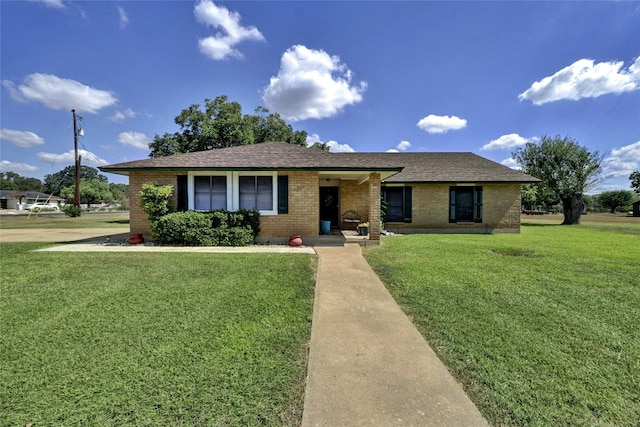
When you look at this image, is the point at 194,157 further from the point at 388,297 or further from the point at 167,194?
the point at 388,297

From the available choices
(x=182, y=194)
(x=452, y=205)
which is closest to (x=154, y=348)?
(x=182, y=194)

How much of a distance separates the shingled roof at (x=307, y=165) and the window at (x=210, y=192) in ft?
2.18

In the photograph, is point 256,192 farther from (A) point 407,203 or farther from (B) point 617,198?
(B) point 617,198

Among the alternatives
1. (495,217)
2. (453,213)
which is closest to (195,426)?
(453,213)

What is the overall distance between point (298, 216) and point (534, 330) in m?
7.66

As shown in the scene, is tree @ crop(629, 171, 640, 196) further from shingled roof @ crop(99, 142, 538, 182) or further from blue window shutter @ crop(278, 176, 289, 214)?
blue window shutter @ crop(278, 176, 289, 214)

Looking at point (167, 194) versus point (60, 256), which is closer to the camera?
point (60, 256)

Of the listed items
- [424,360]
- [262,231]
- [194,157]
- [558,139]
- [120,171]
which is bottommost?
[424,360]

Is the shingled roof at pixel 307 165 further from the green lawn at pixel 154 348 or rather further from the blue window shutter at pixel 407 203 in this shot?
the green lawn at pixel 154 348

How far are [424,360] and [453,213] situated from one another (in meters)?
13.3

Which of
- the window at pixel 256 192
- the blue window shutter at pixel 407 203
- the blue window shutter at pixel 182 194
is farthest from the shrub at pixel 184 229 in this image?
the blue window shutter at pixel 407 203

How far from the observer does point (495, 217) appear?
14.4 m

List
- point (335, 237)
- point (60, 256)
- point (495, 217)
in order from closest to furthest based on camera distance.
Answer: point (60, 256) < point (335, 237) < point (495, 217)

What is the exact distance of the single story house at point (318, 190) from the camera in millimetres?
9867
